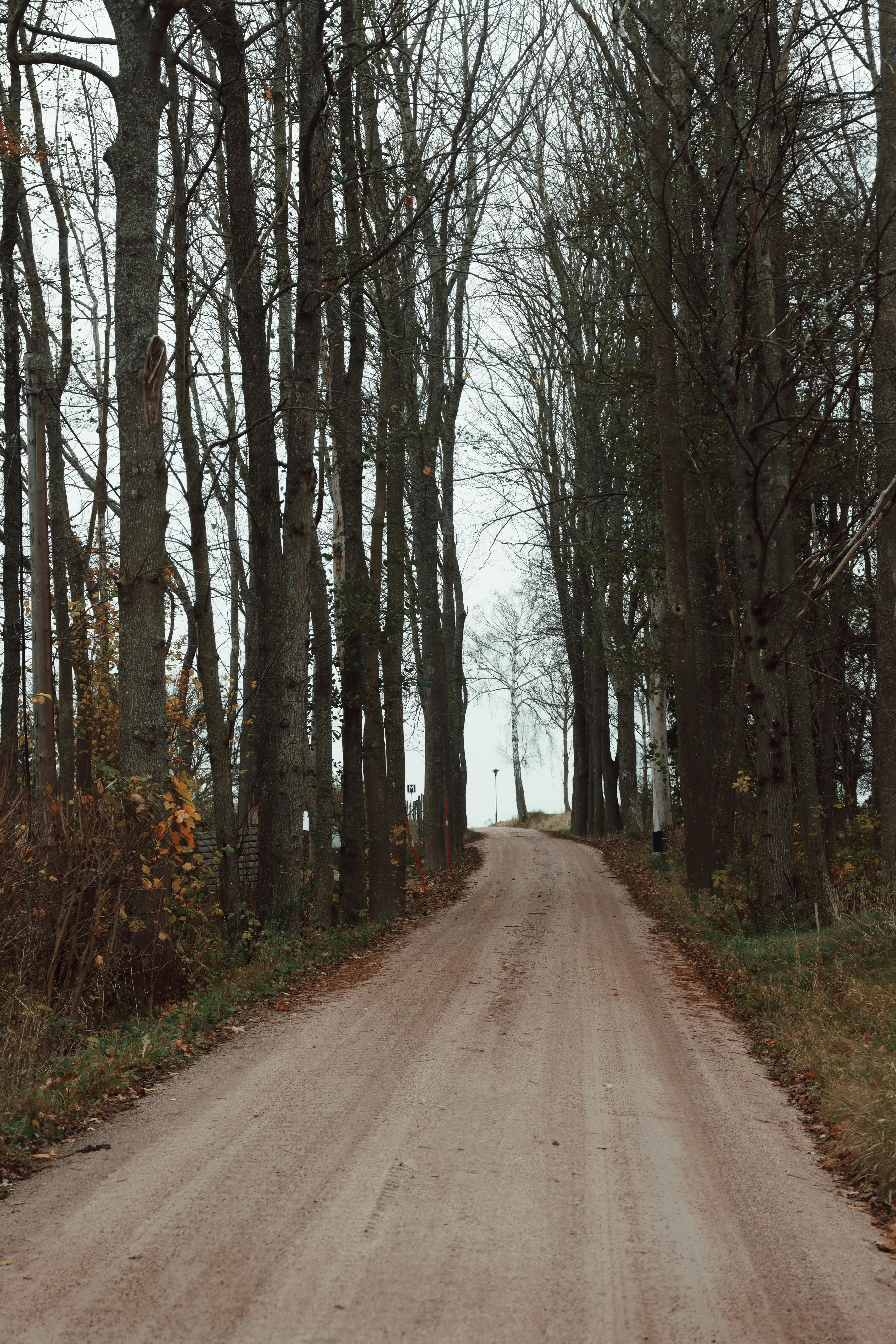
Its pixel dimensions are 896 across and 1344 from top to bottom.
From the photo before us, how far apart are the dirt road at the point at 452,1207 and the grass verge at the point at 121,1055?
9.4 inches

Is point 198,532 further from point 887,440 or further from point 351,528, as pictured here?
point 887,440

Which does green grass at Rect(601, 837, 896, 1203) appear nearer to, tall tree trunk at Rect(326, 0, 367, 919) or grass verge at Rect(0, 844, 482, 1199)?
grass verge at Rect(0, 844, 482, 1199)

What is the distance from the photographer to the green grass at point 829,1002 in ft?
18.1

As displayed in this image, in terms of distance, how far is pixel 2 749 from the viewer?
10.5 m

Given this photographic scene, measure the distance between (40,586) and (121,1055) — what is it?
6.02 meters

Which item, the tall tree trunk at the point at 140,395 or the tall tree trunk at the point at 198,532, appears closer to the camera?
the tall tree trunk at the point at 140,395

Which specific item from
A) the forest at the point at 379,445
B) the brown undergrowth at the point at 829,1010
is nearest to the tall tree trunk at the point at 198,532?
the forest at the point at 379,445

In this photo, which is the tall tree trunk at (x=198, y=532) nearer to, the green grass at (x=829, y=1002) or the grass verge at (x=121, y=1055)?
the grass verge at (x=121, y=1055)

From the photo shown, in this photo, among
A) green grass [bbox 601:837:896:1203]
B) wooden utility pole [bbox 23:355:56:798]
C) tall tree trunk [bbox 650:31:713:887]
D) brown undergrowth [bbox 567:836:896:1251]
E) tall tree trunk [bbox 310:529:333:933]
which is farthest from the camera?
tall tree trunk [bbox 650:31:713:887]

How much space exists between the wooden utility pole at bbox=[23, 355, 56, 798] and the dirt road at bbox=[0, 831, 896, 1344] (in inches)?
186

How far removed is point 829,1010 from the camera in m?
8.11

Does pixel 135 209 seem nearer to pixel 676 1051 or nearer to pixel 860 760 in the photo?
pixel 676 1051

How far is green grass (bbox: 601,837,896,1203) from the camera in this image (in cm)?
552

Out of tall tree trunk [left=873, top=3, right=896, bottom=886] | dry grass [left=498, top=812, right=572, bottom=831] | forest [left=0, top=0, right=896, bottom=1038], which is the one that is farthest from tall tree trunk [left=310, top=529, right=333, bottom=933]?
dry grass [left=498, top=812, right=572, bottom=831]
